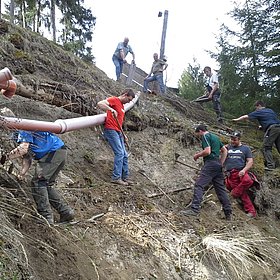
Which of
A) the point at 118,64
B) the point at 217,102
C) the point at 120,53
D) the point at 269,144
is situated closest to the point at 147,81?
the point at 118,64

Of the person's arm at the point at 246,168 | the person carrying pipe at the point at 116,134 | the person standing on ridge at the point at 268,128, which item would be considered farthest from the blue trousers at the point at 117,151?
the person standing on ridge at the point at 268,128

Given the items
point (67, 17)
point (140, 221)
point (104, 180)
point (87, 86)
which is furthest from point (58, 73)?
point (67, 17)

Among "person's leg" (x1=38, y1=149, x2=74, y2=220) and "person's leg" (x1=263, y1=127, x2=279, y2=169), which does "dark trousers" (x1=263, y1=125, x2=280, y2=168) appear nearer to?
"person's leg" (x1=263, y1=127, x2=279, y2=169)

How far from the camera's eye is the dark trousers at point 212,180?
7234 mm

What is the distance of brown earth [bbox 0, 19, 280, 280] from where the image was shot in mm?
4473

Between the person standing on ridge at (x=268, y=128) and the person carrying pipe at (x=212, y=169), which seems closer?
the person carrying pipe at (x=212, y=169)

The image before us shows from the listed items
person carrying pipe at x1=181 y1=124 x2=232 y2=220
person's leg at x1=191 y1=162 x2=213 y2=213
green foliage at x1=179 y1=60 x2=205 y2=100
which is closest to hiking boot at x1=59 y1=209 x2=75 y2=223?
person's leg at x1=191 y1=162 x2=213 y2=213

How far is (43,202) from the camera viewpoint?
493 cm

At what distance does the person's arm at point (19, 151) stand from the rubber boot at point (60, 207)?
0.71 meters

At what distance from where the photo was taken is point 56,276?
4160 mm

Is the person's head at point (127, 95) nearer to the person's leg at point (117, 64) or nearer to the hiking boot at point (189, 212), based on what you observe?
the hiking boot at point (189, 212)

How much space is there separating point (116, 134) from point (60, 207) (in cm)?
228

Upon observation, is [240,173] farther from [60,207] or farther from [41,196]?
[41,196]

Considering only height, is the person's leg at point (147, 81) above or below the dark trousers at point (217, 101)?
above
